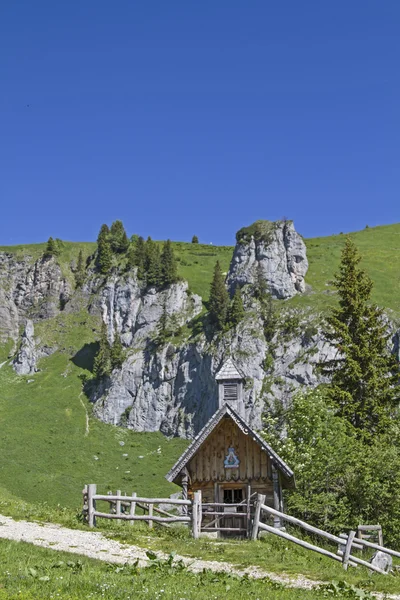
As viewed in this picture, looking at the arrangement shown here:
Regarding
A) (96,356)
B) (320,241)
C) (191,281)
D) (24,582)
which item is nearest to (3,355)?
(96,356)

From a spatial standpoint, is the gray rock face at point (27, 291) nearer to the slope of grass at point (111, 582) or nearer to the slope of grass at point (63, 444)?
the slope of grass at point (63, 444)

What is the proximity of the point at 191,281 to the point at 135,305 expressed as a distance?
11.8 meters

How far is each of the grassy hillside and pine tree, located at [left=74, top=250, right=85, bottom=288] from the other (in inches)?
128

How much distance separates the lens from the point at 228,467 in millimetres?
28547

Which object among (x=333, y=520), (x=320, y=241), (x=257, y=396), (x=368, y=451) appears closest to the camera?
(x=333, y=520)

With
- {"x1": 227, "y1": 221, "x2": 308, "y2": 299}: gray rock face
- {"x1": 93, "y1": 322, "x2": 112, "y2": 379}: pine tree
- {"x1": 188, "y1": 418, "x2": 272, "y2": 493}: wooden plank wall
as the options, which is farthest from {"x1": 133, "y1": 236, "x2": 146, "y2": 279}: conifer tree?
{"x1": 188, "y1": 418, "x2": 272, "y2": 493}: wooden plank wall

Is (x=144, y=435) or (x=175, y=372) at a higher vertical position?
(x=175, y=372)

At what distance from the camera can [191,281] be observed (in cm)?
11575

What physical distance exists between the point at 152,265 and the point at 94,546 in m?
98.5

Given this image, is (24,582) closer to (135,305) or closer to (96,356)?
(96,356)

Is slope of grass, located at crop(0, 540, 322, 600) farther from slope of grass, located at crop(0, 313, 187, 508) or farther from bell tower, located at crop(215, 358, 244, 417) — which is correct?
slope of grass, located at crop(0, 313, 187, 508)

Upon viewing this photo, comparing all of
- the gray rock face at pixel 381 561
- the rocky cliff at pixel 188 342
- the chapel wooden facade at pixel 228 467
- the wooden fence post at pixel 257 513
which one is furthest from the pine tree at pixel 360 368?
the rocky cliff at pixel 188 342

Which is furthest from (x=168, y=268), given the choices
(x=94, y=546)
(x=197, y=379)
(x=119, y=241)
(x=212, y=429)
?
(x=94, y=546)

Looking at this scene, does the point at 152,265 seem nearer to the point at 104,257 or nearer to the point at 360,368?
the point at 104,257
